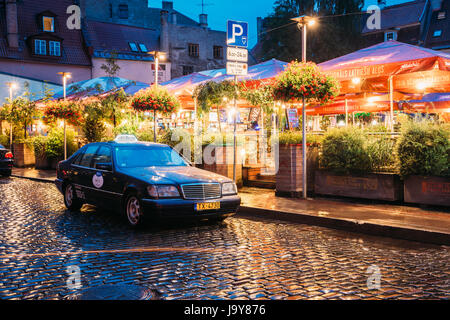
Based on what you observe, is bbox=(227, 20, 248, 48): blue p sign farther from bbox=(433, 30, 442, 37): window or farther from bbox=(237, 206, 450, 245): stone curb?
bbox=(433, 30, 442, 37): window

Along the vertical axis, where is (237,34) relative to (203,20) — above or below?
below

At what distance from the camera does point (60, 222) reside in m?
8.93

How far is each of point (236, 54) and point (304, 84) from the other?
176 cm

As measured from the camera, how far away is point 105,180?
9047 mm

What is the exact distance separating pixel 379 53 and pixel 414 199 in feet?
16.1

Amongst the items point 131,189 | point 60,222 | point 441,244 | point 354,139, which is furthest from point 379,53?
point 60,222

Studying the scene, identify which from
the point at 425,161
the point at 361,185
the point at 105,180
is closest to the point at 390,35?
the point at 361,185

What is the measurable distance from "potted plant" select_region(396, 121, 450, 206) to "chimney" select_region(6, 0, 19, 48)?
37046mm

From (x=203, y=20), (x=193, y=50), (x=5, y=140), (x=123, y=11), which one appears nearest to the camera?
(x=5, y=140)

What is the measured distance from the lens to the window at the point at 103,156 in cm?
926

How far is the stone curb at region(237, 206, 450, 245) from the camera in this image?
7.29 m

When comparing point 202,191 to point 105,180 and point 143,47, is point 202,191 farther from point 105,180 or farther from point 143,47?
point 143,47

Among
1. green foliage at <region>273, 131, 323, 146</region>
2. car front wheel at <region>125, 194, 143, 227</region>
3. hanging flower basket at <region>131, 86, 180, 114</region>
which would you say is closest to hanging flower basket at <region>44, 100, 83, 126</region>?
hanging flower basket at <region>131, 86, 180, 114</region>

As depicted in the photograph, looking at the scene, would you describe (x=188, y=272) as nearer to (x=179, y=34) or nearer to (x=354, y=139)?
(x=354, y=139)
